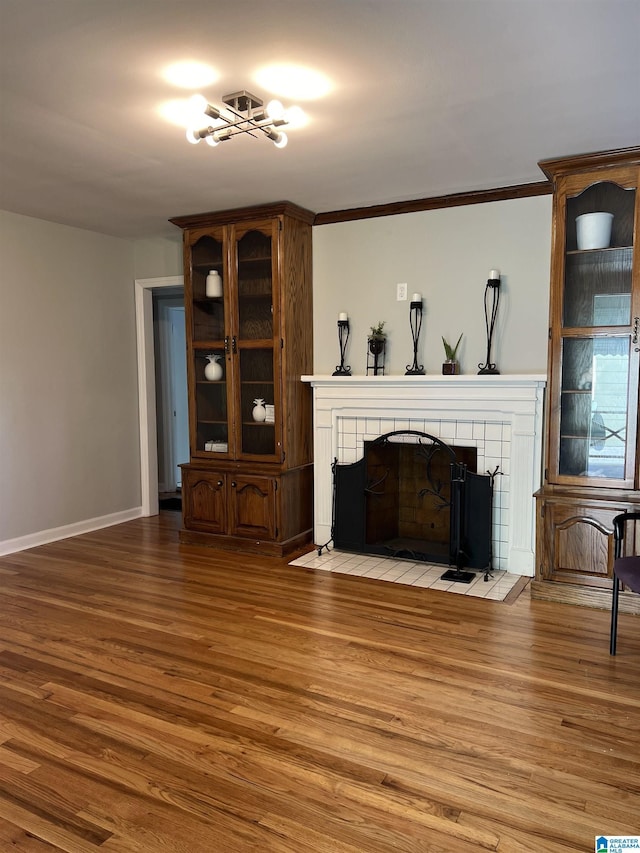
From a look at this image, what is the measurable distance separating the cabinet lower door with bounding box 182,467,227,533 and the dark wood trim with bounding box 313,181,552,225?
2103 millimetres

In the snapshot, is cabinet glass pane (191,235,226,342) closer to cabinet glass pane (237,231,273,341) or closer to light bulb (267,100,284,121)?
cabinet glass pane (237,231,273,341)

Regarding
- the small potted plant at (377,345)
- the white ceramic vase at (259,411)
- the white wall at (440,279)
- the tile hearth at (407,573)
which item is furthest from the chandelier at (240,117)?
the tile hearth at (407,573)

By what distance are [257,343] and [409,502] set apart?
1.62 metres

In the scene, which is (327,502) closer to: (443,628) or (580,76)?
(443,628)

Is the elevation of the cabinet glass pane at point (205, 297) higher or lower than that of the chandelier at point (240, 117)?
lower

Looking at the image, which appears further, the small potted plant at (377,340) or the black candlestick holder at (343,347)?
the black candlestick holder at (343,347)

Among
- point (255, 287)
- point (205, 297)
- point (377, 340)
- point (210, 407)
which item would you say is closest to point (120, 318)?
point (205, 297)

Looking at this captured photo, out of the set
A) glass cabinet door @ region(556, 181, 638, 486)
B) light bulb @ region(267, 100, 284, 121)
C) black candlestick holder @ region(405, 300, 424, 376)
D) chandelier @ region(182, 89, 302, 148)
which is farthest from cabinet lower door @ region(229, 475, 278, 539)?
light bulb @ region(267, 100, 284, 121)

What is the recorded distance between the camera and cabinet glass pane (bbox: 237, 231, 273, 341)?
181 inches

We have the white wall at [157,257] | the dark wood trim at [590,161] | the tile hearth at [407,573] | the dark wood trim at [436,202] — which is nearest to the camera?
the dark wood trim at [590,161]

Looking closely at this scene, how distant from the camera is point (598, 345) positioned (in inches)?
139

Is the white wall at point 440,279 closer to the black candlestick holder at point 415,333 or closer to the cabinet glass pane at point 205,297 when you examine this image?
the black candlestick holder at point 415,333

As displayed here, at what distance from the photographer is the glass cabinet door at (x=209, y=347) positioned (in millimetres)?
4789

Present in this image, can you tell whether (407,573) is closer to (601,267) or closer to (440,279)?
(440,279)
